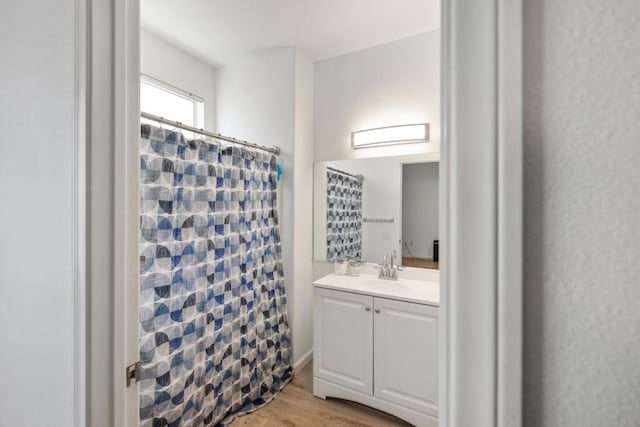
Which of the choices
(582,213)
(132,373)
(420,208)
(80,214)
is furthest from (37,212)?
(420,208)

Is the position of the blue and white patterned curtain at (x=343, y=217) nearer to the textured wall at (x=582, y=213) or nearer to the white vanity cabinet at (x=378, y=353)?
the white vanity cabinet at (x=378, y=353)

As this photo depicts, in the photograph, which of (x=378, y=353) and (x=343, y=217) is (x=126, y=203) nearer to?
(x=378, y=353)

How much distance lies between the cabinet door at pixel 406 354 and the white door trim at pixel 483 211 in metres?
1.57

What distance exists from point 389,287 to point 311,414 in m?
1.01

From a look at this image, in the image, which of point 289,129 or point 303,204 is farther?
point 303,204

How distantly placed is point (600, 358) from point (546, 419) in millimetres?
84

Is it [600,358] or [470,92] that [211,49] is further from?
[600,358]

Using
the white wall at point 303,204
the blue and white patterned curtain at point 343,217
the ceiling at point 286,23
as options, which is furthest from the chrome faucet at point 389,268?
the ceiling at point 286,23

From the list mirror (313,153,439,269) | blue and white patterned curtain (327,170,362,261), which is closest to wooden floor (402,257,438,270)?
mirror (313,153,439,269)

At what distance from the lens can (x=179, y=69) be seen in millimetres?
2469

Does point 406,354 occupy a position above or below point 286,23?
below

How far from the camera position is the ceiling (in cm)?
189

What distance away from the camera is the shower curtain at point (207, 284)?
4.93 ft

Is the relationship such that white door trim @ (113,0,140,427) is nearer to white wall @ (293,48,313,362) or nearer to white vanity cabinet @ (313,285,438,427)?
white vanity cabinet @ (313,285,438,427)
